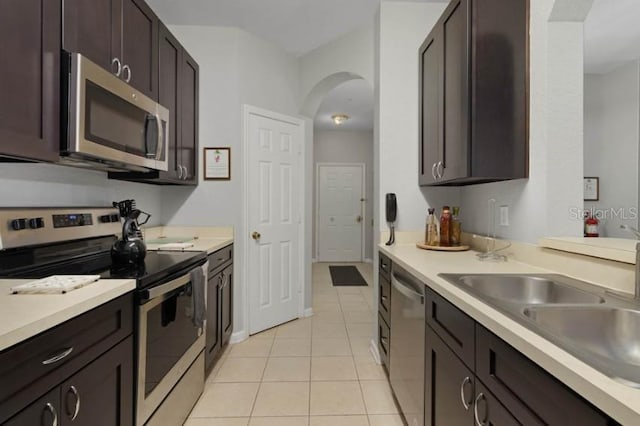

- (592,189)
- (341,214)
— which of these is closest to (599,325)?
(592,189)

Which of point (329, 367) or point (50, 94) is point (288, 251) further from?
point (50, 94)

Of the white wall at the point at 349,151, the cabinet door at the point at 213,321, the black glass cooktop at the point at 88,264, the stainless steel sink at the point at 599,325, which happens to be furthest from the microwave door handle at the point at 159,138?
the white wall at the point at 349,151

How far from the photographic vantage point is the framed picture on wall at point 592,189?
2045 millimetres

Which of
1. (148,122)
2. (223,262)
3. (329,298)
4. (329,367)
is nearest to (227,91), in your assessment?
(148,122)

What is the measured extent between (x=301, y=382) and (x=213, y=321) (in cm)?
74

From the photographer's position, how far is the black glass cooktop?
49.4 inches

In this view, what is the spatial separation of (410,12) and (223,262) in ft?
7.84

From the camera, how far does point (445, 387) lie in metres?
1.15

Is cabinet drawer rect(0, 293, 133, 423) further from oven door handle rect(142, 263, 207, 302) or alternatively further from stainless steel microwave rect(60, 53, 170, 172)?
stainless steel microwave rect(60, 53, 170, 172)

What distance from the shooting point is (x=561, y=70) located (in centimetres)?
149

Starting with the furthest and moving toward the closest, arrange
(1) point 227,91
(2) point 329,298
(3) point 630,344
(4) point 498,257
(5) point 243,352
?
(2) point 329,298 < (1) point 227,91 < (5) point 243,352 < (4) point 498,257 < (3) point 630,344

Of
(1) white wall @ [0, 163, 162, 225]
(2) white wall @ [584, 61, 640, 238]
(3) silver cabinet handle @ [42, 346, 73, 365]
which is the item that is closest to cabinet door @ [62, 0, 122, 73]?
(1) white wall @ [0, 163, 162, 225]

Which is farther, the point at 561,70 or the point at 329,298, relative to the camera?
the point at 329,298

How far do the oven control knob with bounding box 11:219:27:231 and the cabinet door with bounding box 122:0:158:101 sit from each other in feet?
2.71
